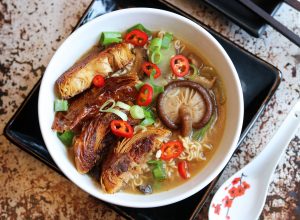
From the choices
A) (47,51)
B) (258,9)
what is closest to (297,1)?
(258,9)

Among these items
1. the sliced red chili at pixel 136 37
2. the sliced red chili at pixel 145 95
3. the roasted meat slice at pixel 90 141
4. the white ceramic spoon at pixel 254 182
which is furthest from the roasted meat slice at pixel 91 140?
the white ceramic spoon at pixel 254 182

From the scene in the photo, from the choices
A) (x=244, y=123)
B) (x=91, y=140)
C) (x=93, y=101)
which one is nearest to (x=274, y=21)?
(x=244, y=123)

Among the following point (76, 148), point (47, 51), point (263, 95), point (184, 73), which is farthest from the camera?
point (47, 51)

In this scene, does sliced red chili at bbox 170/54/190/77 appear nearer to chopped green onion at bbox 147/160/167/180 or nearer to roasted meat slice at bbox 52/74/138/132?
roasted meat slice at bbox 52/74/138/132

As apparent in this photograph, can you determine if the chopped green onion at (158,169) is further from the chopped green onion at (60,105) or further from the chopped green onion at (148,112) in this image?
the chopped green onion at (60,105)

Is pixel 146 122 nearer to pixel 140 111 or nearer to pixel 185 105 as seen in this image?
pixel 140 111

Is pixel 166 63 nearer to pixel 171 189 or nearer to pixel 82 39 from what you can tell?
pixel 82 39
